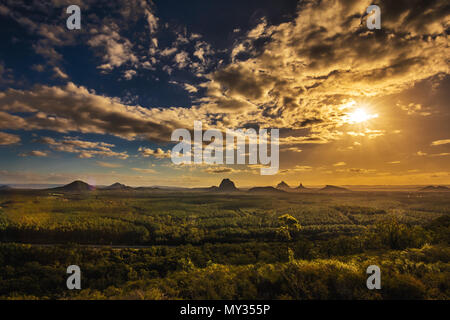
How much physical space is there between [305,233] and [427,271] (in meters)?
87.3

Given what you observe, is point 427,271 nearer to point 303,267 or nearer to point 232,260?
Result: point 303,267

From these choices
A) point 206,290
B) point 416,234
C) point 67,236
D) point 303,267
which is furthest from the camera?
point 67,236

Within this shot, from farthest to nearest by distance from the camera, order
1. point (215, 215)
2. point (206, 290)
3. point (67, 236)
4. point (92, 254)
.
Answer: point (215, 215) < point (67, 236) < point (92, 254) < point (206, 290)
